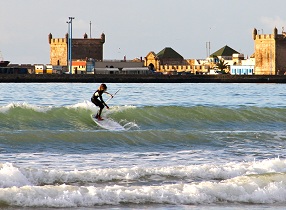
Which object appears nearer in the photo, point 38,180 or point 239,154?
point 38,180

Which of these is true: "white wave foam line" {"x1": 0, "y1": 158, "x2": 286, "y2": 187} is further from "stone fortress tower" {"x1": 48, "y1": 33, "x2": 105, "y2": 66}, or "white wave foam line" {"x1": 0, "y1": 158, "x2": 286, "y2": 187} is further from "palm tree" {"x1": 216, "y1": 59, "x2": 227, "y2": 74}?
"stone fortress tower" {"x1": 48, "y1": 33, "x2": 105, "y2": 66}

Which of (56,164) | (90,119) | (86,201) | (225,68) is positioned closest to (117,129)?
(90,119)

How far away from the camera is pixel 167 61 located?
131 metres

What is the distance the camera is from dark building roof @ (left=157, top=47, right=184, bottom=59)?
437 ft

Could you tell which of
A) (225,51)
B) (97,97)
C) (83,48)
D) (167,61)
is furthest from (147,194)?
(225,51)

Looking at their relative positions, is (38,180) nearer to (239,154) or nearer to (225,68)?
(239,154)

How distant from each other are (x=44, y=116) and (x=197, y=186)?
44.2ft

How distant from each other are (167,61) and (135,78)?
37.5 m

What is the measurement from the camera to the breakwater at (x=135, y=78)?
91.8m

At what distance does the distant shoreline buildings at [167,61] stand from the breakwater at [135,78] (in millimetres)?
7380

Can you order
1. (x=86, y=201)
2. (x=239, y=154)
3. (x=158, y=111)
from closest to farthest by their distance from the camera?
(x=86, y=201)
(x=239, y=154)
(x=158, y=111)

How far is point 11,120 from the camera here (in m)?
24.2

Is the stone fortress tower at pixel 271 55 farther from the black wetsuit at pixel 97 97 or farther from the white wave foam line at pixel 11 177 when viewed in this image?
the white wave foam line at pixel 11 177

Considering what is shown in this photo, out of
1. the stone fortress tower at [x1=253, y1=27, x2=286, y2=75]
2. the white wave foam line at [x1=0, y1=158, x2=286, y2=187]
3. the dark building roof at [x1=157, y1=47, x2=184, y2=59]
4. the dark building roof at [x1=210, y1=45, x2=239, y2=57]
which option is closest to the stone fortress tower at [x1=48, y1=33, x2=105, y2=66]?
the dark building roof at [x1=157, y1=47, x2=184, y2=59]
